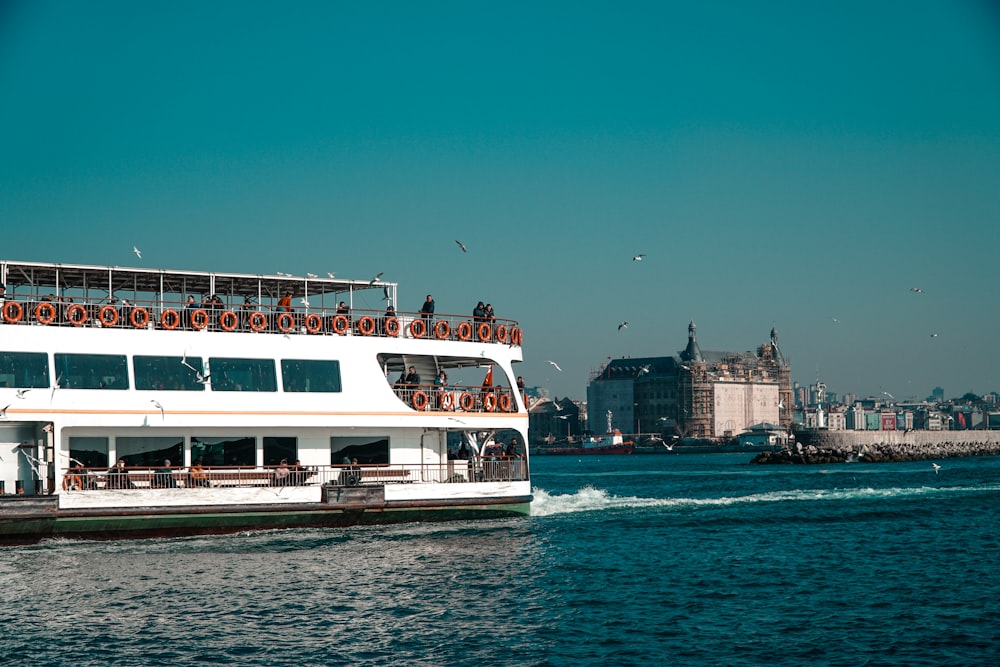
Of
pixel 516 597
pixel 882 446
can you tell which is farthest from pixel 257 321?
pixel 882 446

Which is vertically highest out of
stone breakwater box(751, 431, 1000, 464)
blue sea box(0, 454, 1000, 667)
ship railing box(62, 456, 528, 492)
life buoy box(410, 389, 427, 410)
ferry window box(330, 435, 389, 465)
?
life buoy box(410, 389, 427, 410)

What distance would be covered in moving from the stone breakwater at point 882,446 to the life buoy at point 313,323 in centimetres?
8243

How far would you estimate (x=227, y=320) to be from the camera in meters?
31.3

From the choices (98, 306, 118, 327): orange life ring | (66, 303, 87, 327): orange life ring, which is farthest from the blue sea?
(98, 306, 118, 327): orange life ring

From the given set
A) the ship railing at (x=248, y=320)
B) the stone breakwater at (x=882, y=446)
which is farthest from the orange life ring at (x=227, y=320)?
the stone breakwater at (x=882, y=446)

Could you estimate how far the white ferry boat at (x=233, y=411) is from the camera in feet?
94.0

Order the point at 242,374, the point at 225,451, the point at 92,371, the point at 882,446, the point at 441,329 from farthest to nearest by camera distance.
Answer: the point at 882,446 < the point at 441,329 < the point at 225,451 < the point at 242,374 < the point at 92,371

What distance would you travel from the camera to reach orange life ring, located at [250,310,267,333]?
31641 mm

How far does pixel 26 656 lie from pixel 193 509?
10.9 meters

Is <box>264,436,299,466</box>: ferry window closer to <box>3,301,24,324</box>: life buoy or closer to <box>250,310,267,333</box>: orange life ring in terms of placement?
<box>250,310,267,333</box>: orange life ring

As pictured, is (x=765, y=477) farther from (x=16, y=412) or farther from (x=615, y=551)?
(x=16, y=412)

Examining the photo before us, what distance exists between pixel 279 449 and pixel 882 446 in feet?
346

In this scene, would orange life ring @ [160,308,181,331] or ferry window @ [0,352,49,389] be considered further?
orange life ring @ [160,308,181,331]

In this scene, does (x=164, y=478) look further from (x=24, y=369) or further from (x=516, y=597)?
(x=516, y=597)
